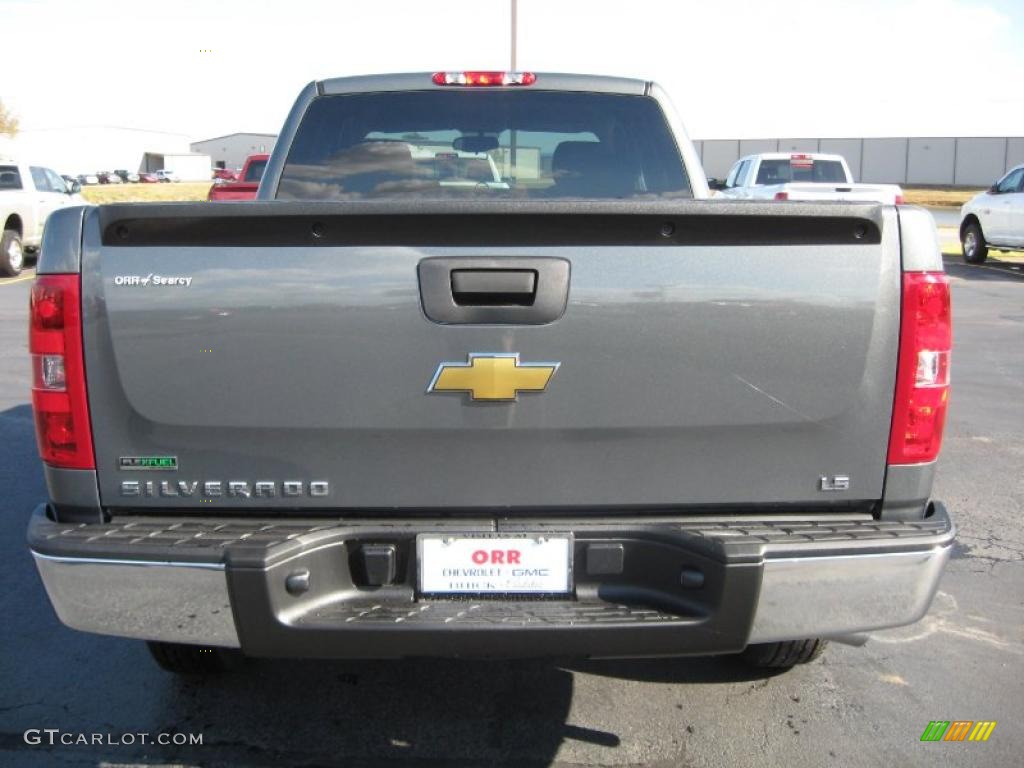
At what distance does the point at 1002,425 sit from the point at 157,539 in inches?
256

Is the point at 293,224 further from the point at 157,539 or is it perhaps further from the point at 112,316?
the point at 157,539

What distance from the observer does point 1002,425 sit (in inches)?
273

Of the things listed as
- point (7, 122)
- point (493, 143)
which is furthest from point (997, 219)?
point (7, 122)

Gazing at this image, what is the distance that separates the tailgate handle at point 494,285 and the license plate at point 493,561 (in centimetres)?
61

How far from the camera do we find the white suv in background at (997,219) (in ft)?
54.2

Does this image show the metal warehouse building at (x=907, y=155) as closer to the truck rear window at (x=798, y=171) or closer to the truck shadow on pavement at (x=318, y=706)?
the truck rear window at (x=798, y=171)

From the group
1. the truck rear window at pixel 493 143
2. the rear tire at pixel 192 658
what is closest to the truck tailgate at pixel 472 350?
the rear tire at pixel 192 658

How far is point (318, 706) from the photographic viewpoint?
10.3ft

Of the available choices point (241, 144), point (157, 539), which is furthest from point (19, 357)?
point (241, 144)

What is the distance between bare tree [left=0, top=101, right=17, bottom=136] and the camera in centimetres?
6825

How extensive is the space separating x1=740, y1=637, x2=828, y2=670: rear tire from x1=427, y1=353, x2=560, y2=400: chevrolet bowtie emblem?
4.83 ft

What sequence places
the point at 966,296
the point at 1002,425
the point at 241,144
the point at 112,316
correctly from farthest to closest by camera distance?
1. the point at 241,144
2. the point at 966,296
3. the point at 1002,425
4. the point at 112,316

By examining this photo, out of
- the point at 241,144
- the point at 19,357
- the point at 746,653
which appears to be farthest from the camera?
the point at 241,144

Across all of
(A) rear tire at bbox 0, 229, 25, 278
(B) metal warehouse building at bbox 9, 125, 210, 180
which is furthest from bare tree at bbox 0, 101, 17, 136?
(A) rear tire at bbox 0, 229, 25, 278
